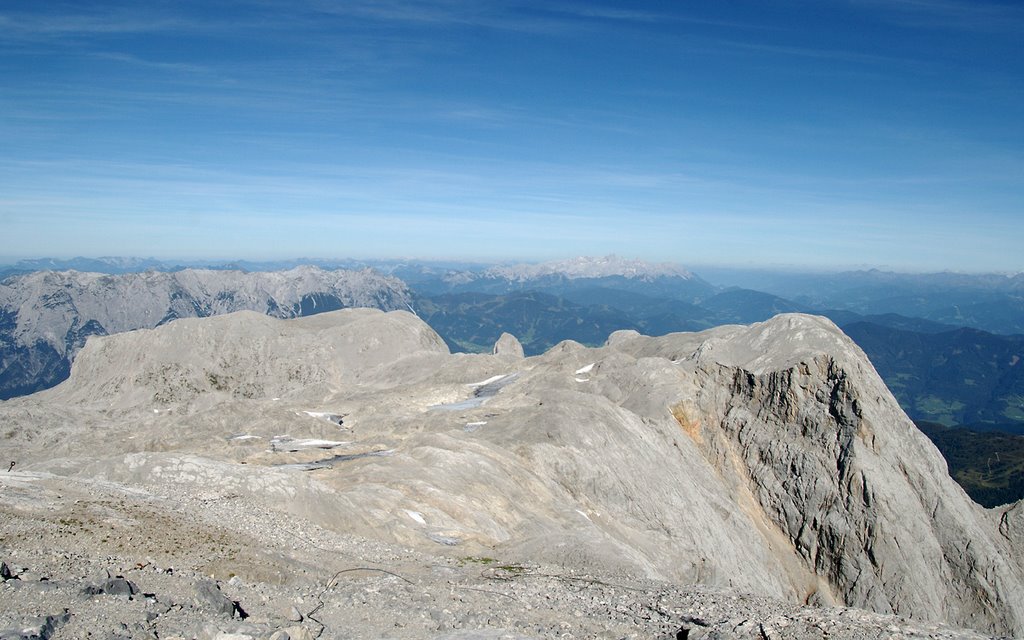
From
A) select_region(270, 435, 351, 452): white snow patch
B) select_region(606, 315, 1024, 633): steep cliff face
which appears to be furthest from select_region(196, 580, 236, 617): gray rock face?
select_region(606, 315, 1024, 633): steep cliff face

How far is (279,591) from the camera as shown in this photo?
19.1 metres

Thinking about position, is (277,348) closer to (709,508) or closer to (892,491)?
(709,508)

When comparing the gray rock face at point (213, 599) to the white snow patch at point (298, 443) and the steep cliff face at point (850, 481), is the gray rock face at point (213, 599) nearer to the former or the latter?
the white snow patch at point (298, 443)

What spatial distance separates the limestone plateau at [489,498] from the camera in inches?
726

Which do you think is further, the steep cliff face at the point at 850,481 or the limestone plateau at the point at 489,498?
the steep cliff face at the point at 850,481

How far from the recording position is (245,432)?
2435 inches

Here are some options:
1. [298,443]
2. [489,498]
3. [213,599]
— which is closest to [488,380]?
[298,443]

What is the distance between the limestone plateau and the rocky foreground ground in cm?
12

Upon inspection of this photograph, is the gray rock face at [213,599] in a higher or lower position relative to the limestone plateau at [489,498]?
higher

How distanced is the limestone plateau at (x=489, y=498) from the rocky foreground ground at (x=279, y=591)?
0.12 metres

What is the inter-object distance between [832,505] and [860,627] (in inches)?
1747

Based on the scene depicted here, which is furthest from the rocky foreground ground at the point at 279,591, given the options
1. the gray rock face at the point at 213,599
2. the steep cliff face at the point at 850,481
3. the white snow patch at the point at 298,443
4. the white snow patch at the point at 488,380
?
the white snow patch at the point at 488,380

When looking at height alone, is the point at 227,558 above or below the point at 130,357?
above

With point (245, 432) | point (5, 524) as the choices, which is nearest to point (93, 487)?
point (5, 524)
